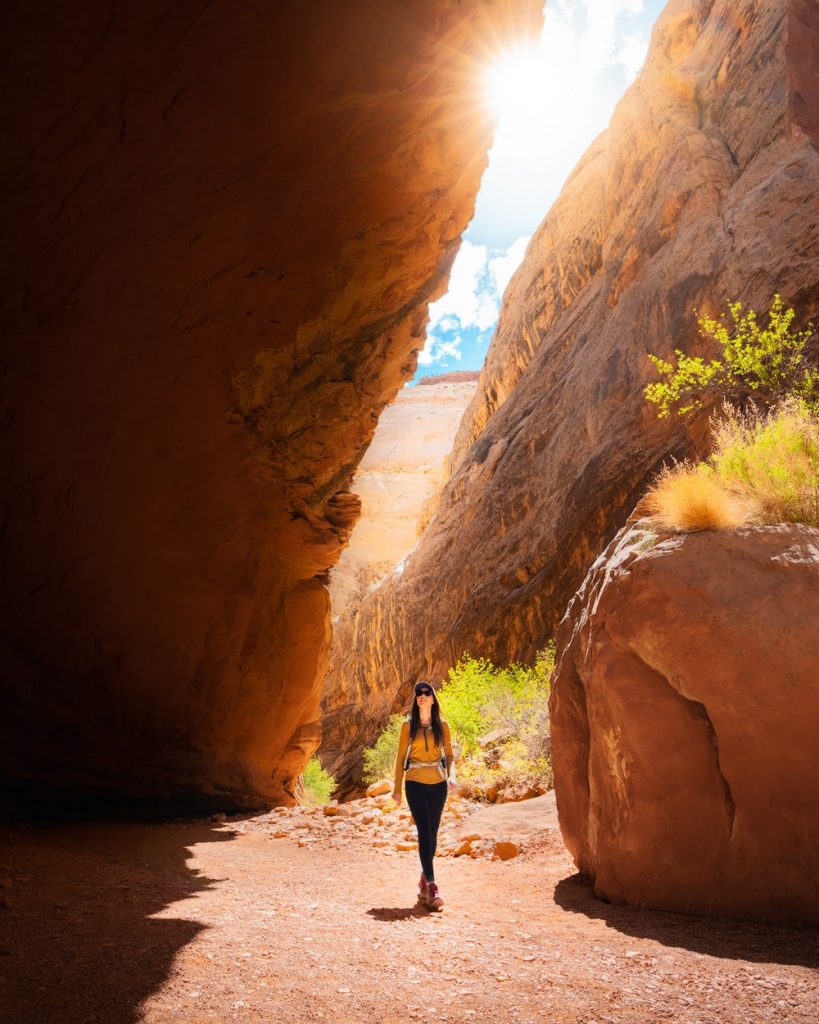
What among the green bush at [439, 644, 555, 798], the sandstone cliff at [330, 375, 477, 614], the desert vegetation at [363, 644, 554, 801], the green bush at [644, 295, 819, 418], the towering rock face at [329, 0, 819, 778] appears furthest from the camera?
the sandstone cliff at [330, 375, 477, 614]

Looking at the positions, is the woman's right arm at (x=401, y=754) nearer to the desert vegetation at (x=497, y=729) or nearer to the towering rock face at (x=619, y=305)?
the desert vegetation at (x=497, y=729)

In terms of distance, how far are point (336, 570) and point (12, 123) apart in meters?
47.3

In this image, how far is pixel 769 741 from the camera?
4.09m

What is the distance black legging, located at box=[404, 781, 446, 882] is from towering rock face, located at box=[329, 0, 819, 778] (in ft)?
51.3

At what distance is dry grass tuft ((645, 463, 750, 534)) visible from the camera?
4.74m

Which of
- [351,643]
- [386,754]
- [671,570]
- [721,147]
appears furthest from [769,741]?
[351,643]

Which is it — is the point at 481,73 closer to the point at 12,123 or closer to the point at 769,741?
the point at 12,123

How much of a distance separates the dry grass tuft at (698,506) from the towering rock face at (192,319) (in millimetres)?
4498

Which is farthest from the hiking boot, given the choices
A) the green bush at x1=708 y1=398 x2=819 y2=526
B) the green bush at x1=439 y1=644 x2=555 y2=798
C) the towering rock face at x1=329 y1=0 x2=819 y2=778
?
the towering rock face at x1=329 y1=0 x2=819 y2=778

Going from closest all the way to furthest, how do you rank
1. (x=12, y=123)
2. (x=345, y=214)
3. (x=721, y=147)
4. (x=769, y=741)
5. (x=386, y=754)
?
(x=769, y=741) → (x=12, y=123) → (x=345, y=214) → (x=386, y=754) → (x=721, y=147)

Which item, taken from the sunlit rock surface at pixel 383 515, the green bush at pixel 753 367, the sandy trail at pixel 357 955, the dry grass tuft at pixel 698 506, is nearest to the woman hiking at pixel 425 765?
the sandy trail at pixel 357 955

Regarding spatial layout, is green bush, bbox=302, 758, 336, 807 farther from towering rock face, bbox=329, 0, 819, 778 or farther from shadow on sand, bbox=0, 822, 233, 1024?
shadow on sand, bbox=0, 822, 233, 1024

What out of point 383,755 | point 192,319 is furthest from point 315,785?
point 192,319

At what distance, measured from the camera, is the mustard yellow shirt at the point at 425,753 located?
5191mm
